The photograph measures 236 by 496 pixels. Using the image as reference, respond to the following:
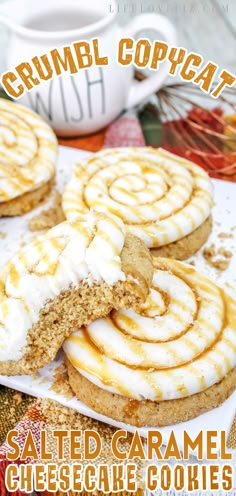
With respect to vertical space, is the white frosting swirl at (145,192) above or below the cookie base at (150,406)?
above

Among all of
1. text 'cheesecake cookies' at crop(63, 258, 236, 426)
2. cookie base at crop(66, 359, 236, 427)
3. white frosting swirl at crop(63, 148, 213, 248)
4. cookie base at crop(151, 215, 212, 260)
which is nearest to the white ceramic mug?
white frosting swirl at crop(63, 148, 213, 248)

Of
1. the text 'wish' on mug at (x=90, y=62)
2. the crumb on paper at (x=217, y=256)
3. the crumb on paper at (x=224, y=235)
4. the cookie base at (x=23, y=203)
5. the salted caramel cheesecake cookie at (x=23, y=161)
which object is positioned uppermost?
the text 'wish' on mug at (x=90, y=62)

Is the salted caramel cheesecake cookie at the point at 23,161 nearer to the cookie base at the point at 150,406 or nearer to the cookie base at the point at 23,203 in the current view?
the cookie base at the point at 23,203

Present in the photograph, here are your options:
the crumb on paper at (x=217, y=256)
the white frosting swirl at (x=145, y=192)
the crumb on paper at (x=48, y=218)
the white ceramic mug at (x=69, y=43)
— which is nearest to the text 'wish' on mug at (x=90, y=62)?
the white ceramic mug at (x=69, y=43)

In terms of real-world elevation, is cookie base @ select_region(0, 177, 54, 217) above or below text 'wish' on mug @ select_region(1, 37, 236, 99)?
below

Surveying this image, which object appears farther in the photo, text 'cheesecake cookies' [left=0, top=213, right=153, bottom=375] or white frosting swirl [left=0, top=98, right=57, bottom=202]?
white frosting swirl [left=0, top=98, right=57, bottom=202]

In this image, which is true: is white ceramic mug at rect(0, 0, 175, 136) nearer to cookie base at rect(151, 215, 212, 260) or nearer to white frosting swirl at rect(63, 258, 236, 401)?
cookie base at rect(151, 215, 212, 260)

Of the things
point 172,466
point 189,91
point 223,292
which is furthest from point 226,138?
point 172,466

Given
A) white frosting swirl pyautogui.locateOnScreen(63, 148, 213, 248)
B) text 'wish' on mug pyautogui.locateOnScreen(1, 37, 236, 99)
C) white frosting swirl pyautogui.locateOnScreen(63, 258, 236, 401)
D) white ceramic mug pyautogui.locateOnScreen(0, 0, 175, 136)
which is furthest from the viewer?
white ceramic mug pyautogui.locateOnScreen(0, 0, 175, 136)
